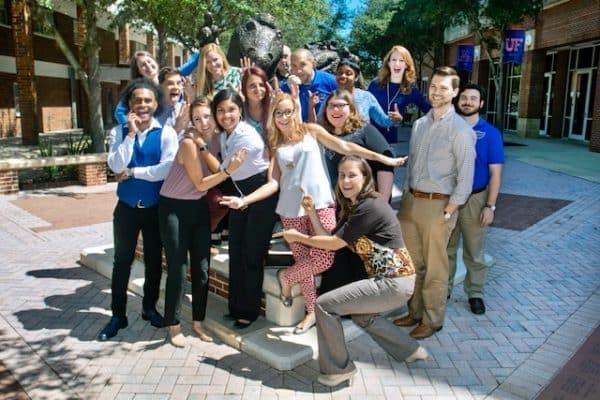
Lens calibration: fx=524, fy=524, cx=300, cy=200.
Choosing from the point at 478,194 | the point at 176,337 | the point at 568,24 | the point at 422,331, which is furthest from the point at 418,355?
the point at 568,24

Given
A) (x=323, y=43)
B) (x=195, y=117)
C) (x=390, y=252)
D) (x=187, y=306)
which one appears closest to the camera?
(x=390, y=252)

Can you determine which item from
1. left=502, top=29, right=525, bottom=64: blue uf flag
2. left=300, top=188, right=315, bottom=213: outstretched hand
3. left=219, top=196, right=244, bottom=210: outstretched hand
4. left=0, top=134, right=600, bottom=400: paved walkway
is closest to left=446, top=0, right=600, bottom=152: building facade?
left=502, top=29, right=525, bottom=64: blue uf flag

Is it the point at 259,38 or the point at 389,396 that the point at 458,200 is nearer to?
the point at 389,396

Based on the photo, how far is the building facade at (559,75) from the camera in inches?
725

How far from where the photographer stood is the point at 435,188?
394 cm

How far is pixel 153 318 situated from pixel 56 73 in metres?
24.4

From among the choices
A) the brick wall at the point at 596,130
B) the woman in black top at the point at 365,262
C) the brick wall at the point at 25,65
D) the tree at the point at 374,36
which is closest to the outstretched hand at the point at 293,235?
the woman in black top at the point at 365,262

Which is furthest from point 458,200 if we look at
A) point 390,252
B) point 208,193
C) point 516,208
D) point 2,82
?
point 2,82

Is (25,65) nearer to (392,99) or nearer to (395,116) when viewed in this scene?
(392,99)

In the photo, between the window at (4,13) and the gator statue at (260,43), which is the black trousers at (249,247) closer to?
the gator statue at (260,43)

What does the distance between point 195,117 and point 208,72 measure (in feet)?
3.22

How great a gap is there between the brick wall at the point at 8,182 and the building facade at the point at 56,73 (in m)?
9.24

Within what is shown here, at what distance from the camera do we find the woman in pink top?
12.3 ft

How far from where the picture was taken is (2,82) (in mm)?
21188
